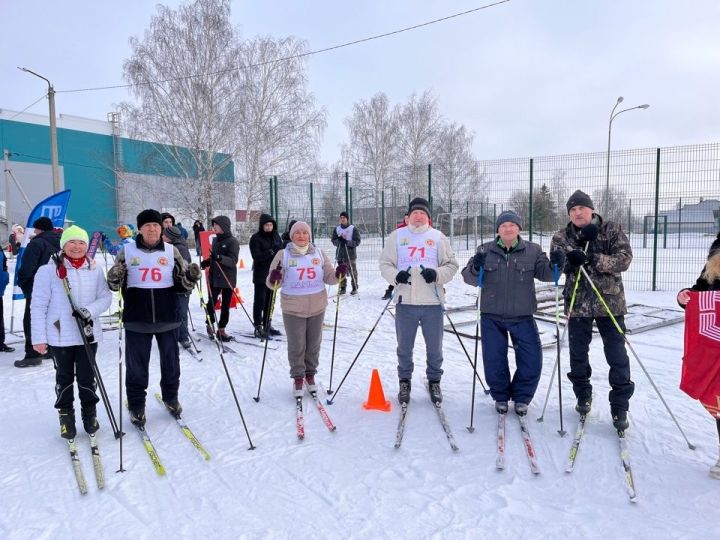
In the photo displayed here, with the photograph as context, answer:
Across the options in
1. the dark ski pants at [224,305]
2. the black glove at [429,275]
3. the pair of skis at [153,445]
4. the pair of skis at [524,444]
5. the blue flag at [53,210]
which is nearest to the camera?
the pair of skis at [524,444]

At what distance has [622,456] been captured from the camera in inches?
120

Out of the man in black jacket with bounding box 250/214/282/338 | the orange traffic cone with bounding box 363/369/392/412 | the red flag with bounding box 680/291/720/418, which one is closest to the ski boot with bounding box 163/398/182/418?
the orange traffic cone with bounding box 363/369/392/412

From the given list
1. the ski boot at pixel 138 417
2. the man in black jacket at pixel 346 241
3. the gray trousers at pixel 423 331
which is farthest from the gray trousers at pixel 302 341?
the man in black jacket at pixel 346 241

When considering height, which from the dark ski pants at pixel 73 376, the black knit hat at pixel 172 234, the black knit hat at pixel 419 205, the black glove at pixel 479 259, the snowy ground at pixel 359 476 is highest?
the black knit hat at pixel 419 205

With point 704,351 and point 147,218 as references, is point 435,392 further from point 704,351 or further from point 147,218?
point 147,218

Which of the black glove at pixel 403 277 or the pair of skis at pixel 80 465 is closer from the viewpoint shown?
the pair of skis at pixel 80 465

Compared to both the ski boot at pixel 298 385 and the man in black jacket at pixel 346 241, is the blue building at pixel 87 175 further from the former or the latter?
the ski boot at pixel 298 385

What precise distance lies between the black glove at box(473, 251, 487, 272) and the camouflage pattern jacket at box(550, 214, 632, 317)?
509 mm

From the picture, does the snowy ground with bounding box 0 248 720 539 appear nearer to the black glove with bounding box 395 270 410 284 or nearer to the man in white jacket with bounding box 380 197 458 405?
the man in white jacket with bounding box 380 197 458 405

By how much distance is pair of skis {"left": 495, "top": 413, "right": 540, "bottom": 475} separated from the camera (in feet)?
9.83

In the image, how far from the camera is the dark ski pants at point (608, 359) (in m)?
3.41

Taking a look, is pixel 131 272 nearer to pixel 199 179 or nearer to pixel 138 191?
pixel 199 179

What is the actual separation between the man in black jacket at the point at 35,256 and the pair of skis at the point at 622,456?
5094 millimetres

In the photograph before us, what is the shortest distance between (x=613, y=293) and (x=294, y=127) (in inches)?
770
